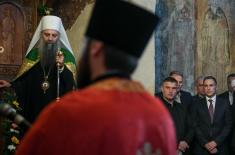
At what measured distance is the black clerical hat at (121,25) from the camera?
2.30 meters

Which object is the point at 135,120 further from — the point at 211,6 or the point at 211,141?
the point at 211,6

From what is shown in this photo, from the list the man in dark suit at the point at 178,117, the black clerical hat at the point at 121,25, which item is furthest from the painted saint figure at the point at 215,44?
the black clerical hat at the point at 121,25

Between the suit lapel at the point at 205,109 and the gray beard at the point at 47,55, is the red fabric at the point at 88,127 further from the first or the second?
the suit lapel at the point at 205,109

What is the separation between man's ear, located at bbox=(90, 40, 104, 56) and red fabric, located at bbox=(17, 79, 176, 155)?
0.15 m

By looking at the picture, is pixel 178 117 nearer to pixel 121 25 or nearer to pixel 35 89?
pixel 35 89

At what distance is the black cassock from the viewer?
646 cm

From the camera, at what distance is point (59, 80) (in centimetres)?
657

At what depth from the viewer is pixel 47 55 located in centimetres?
654

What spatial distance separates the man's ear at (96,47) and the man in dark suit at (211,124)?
5905mm

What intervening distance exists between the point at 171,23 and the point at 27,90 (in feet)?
14.1

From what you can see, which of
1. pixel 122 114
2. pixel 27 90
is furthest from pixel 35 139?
pixel 27 90

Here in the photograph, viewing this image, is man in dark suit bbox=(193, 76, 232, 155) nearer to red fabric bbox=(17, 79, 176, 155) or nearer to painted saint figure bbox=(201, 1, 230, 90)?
painted saint figure bbox=(201, 1, 230, 90)

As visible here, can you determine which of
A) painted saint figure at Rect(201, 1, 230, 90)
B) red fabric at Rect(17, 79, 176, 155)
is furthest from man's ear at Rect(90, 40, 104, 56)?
painted saint figure at Rect(201, 1, 230, 90)

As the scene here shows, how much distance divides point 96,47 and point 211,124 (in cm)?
599
